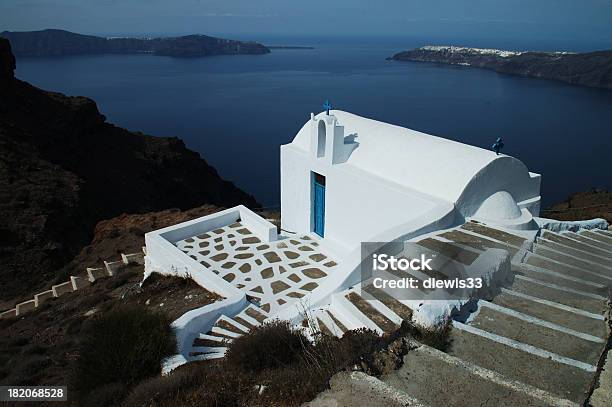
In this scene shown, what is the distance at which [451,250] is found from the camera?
6.10 m

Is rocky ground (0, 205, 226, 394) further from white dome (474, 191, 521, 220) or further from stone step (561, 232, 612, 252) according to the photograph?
stone step (561, 232, 612, 252)

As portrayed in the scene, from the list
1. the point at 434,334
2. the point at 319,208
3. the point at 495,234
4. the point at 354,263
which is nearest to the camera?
the point at 434,334

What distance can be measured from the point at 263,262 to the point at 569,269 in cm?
502

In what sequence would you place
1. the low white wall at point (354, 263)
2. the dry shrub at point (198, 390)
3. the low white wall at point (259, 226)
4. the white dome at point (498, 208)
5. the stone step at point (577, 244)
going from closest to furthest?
1. the dry shrub at point (198, 390)
2. the low white wall at point (354, 263)
3. the stone step at point (577, 244)
4. the white dome at point (498, 208)
5. the low white wall at point (259, 226)

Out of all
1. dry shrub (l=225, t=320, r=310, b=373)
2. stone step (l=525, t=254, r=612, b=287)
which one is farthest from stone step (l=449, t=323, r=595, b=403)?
stone step (l=525, t=254, r=612, b=287)

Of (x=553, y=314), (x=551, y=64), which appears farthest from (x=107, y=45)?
(x=553, y=314)

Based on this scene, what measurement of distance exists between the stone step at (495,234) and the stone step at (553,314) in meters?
1.72

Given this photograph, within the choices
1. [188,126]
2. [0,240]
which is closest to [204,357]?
[0,240]

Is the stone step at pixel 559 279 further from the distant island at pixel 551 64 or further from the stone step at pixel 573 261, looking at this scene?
the distant island at pixel 551 64

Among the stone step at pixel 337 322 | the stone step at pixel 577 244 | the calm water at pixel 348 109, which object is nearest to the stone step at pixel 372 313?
the stone step at pixel 337 322

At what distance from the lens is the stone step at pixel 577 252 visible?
260 inches

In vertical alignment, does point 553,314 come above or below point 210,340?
above

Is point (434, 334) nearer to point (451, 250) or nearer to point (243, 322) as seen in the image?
point (451, 250)

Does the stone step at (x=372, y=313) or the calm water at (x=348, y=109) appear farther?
the calm water at (x=348, y=109)
